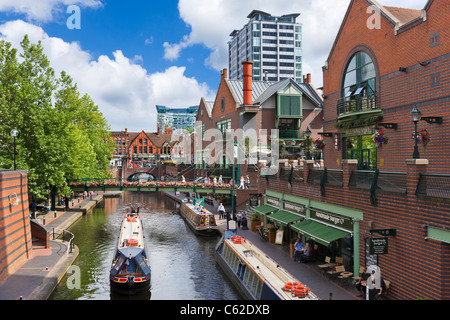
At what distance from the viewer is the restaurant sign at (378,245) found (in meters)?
15.5

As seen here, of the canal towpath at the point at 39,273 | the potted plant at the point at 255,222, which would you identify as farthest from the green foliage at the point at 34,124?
the potted plant at the point at 255,222

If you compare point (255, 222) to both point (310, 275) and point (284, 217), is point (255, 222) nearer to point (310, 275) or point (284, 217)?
point (284, 217)

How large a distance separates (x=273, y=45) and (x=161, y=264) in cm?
13219

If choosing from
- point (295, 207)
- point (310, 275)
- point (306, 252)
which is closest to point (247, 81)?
point (295, 207)

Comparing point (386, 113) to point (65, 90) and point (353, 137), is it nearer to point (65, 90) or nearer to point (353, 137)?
point (353, 137)

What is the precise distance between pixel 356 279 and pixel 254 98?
41290 millimetres

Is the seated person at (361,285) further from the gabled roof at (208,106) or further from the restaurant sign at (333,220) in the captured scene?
the gabled roof at (208,106)

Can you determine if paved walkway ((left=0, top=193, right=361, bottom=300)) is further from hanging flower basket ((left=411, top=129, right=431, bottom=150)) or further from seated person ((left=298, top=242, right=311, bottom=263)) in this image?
hanging flower basket ((left=411, top=129, right=431, bottom=150))

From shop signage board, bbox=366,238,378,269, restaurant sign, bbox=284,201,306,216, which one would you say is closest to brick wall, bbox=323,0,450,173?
restaurant sign, bbox=284,201,306,216

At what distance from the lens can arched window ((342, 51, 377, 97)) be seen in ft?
82.3

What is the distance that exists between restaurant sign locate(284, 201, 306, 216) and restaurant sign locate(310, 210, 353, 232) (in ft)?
4.39

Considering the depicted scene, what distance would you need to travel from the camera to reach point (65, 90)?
48.2 metres

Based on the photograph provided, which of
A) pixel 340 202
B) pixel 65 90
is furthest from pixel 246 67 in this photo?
pixel 340 202
